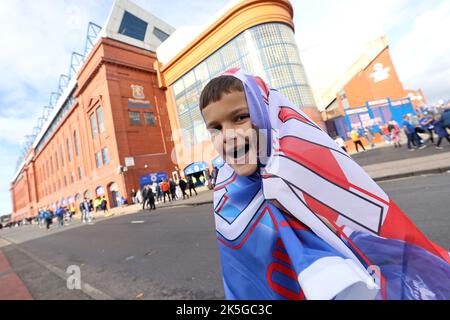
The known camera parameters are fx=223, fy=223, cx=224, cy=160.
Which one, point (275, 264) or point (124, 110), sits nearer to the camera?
point (275, 264)

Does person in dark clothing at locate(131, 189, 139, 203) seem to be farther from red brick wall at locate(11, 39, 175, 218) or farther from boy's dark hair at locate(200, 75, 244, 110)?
boy's dark hair at locate(200, 75, 244, 110)

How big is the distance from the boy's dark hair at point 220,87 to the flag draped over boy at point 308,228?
0.12 ft

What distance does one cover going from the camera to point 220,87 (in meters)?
1.07

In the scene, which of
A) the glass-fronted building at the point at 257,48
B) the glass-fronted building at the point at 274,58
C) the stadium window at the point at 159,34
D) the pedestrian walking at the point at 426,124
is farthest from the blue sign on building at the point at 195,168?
the stadium window at the point at 159,34

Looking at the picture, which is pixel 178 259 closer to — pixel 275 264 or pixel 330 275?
pixel 275 264

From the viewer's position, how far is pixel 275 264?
831 mm

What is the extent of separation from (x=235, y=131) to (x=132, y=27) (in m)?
42.4

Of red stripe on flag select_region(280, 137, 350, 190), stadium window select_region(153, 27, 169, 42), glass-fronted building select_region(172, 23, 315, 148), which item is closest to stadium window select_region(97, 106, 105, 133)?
glass-fronted building select_region(172, 23, 315, 148)

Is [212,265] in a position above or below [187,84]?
below

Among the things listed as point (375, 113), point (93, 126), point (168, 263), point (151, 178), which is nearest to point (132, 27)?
point (93, 126)

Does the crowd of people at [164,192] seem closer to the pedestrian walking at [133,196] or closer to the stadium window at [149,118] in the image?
the pedestrian walking at [133,196]

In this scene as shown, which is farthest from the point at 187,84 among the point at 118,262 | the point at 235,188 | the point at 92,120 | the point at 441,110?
the point at 235,188

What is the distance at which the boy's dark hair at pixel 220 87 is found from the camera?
1045 millimetres
